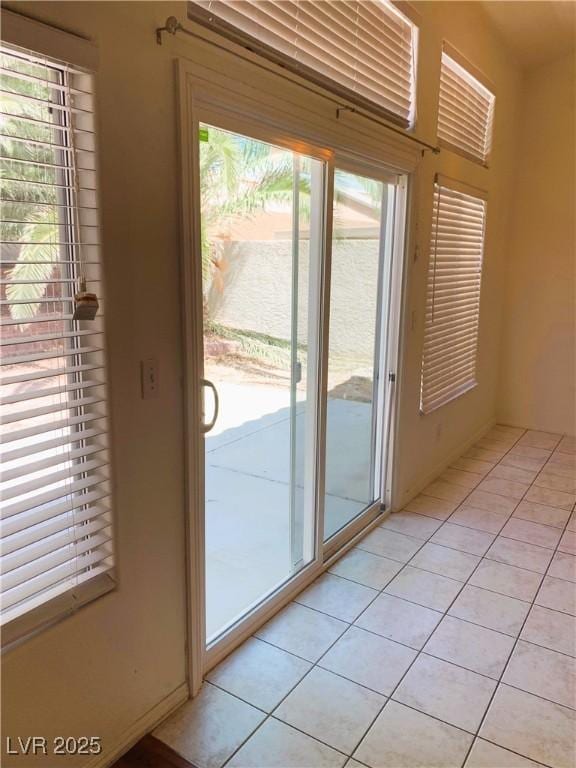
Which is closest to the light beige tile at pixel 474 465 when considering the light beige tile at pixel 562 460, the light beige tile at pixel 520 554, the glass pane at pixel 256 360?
the light beige tile at pixel 562 460

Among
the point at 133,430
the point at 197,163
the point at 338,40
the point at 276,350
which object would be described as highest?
the point at 338,40

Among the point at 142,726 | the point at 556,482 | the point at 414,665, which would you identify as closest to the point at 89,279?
the point at 142,726

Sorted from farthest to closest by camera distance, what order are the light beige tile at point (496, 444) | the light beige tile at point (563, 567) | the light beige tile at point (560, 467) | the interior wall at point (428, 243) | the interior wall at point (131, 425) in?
the light beige tile at point (496, 444)
the light beige tile at point (560, 467)
the interior wall at point (428, 243)
the light beige tile at point (563, 567)
the interior wall at point (131, 425)

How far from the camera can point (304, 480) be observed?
2645mm

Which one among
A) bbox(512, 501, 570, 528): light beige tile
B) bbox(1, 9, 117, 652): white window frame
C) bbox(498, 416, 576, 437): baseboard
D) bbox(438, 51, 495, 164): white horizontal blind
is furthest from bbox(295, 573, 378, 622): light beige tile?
bbox(498, 416, 576, 437): baseboard

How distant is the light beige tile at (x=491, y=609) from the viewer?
7.83ft

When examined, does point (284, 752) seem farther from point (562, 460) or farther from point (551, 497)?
point (562, 460)

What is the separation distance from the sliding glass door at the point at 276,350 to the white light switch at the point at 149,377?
0.22 meters

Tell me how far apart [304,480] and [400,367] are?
0.98 m

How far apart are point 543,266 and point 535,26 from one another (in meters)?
1.88

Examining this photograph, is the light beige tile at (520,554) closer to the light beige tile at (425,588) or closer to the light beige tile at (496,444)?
the light beige tile at (425,588)

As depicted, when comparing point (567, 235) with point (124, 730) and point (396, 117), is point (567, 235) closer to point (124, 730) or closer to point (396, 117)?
point (396, 117)

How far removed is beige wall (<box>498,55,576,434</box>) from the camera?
15.5 ft

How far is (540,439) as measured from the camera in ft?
16.3
